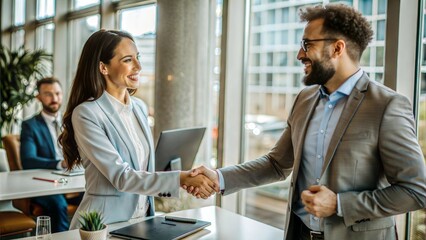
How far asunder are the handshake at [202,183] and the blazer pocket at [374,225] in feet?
2.75

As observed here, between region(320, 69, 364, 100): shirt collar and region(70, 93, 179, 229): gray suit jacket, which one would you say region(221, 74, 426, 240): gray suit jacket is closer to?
region(320, 69, 364, 100): shirt collar

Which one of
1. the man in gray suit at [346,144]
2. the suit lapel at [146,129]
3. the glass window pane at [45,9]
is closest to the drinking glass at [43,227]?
the suit lapel at [146,129]

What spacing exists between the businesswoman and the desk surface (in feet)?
3.03

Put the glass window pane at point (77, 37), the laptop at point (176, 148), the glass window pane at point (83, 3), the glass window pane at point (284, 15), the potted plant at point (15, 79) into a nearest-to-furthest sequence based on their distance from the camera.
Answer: the laptop at point (176, 148), the glass window pane at point (284, 15), the glass window pane at point (83, 3), the potted plant at point (15, 79), the glass window pane at point (77, 37)

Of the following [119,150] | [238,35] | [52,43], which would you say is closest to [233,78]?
[238,35]

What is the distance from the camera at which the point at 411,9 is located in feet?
8.90

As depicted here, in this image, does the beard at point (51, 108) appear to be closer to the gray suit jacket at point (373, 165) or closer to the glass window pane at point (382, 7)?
the glass window pane at point (382, 7)

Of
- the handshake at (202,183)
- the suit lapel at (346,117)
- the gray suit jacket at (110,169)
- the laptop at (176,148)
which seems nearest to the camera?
the suit lapel at (346,117)

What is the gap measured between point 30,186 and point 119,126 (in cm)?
143

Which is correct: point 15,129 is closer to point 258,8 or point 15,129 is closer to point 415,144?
point 258,8

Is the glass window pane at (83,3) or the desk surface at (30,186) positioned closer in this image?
the desk surface at (30,186)

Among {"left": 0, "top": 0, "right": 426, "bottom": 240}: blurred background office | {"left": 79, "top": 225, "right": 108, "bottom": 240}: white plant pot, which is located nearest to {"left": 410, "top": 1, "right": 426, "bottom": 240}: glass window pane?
{"left": 0, "top": 0, "right": 426, "bottom": 240}: blurred background office

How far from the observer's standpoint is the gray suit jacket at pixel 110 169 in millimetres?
2289

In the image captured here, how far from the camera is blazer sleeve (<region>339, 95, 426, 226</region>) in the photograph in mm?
1803
